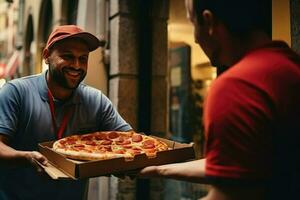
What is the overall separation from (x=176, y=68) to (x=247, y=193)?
22.0 ft

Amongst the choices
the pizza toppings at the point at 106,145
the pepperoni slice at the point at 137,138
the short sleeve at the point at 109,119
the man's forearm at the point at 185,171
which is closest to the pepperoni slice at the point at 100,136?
the pizza toppings at the point at 106,145

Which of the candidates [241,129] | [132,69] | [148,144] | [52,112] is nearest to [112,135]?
[148,144]

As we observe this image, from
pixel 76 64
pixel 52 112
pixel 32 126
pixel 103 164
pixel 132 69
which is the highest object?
pixel 132 69

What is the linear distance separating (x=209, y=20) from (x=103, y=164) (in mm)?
1393

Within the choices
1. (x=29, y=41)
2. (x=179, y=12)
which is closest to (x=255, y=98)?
(x=179, y=12)

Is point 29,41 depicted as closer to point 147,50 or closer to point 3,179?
point 147,50

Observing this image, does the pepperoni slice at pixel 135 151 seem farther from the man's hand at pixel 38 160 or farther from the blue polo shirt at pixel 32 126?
the man's hand at pixel 38 160

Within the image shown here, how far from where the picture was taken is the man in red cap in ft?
10.3

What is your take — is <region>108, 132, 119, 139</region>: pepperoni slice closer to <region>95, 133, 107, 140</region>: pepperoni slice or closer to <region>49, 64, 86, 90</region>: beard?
<region>95, 133, 107, 140</region>: pepperoni slice

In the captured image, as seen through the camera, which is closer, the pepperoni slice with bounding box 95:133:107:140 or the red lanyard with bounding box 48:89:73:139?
the red lanyard with bounding box 48:89:73:139

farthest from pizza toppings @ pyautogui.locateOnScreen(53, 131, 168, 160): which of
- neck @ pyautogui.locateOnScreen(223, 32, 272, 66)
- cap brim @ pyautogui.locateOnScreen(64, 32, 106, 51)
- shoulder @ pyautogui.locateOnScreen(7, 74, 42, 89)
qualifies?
neck @ pyautogui.locateOnScreen(223, 32, 272, 66)

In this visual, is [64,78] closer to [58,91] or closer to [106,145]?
[58,91]

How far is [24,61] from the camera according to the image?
15227 mm

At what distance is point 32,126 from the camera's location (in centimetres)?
317
